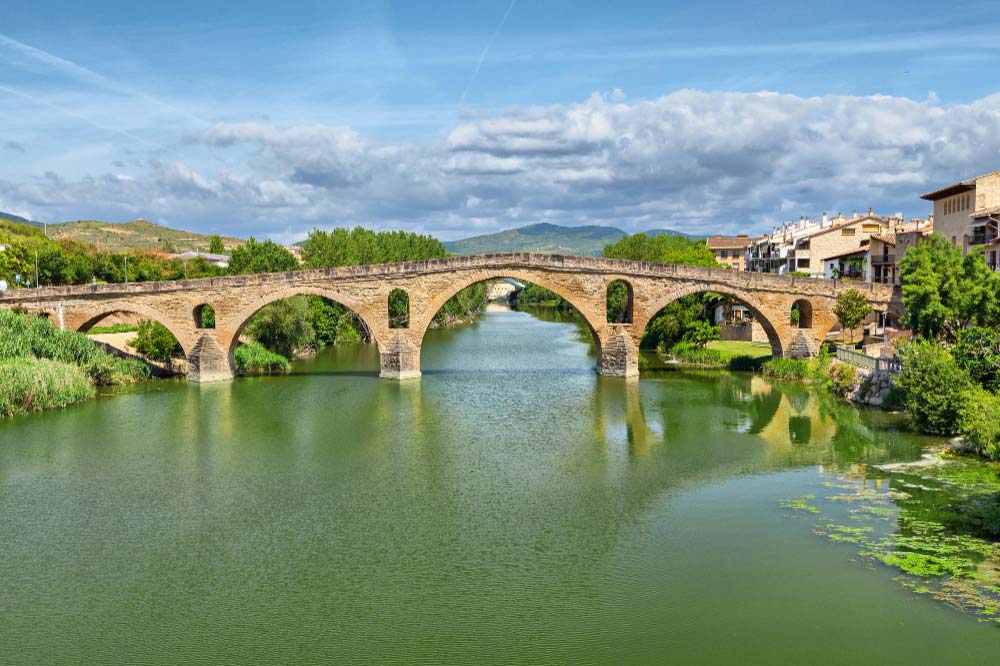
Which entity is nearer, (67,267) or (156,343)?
(156,343)

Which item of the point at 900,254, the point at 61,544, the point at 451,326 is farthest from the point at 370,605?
the point at 451,326

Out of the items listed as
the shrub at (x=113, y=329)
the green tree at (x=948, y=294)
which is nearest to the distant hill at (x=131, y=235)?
the shrub at (x=113, y=329)

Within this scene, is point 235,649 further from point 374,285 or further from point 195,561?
point 374,285

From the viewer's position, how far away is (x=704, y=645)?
10.8 meters

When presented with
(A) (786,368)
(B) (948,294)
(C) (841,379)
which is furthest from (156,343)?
(B) (948,294)

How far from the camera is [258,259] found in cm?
4650

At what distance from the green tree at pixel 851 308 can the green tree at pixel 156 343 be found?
2830 cm

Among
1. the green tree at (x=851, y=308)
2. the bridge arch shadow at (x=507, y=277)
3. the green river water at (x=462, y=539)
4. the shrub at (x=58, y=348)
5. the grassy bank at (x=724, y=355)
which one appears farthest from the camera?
the grassy bank at (x=724, y=355)

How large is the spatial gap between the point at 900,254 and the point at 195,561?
3790cm

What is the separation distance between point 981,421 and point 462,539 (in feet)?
41.4

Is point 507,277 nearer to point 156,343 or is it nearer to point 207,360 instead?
point 207,360

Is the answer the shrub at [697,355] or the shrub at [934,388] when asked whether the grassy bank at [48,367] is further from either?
the shrub at [934,388]

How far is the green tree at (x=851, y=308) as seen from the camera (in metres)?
33.6

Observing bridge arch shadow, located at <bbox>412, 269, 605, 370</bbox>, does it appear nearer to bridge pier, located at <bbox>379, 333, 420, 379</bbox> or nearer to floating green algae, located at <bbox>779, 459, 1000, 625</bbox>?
bridge pier, located at <bbox>379, 333, 420, 379</bbox>
